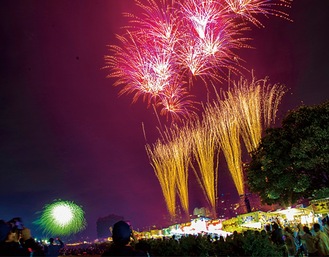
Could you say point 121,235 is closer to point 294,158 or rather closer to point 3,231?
point 3,231

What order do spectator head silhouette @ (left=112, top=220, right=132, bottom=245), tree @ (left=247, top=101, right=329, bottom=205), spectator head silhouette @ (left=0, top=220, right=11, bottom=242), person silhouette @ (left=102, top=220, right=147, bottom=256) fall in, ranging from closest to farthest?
1. person silhouette @ (left=102, top=220, right=147, bottom=256)
2. spectator head silhouette @ (left=112, top=220, right=132, bottom=245)
3. spectator head silhouette @ (left=0, top=220, right=11, bottom=242)
4. tree @ (left=247, top=101, right=329, bottom=205)

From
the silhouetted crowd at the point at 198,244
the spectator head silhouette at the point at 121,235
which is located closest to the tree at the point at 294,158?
the silhouetted crowd at the point at 198,244

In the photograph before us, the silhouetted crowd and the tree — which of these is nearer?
the silhouetted crowd

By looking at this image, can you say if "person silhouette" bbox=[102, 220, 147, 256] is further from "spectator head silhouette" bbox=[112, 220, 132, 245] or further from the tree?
the tree

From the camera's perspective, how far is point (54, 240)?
379 inches

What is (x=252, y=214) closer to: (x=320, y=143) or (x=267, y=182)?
(x=267, y=182)

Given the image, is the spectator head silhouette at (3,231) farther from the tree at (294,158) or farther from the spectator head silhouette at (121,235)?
the tree at (294,158)

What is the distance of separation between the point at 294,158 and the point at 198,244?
10.2m

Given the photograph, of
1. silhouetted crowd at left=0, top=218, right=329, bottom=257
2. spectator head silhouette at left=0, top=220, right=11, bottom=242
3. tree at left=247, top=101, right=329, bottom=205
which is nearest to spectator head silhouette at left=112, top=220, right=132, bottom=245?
silhouetted crowd at left=0, top=218, right=329, bottom=257

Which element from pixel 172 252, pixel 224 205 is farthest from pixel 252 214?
pixel 224 205

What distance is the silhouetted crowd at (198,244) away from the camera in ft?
12.5

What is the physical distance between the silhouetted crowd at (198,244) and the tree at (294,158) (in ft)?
24.9

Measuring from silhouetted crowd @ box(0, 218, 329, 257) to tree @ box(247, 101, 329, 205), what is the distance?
759 cm

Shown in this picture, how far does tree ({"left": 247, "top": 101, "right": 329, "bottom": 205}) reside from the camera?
62.4ft
